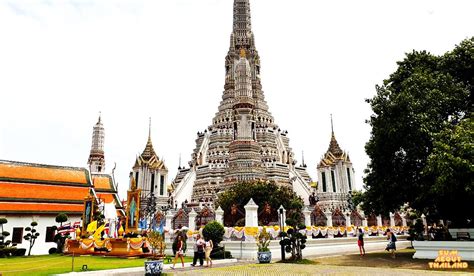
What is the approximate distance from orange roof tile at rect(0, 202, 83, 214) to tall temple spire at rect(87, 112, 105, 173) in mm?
26317

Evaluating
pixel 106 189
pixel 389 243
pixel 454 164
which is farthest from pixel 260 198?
pixel 454 164

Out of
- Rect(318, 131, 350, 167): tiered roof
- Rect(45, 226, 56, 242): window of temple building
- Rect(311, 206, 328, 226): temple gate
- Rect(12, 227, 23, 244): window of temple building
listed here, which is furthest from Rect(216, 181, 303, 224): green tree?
Rect(318, 131, 350, 167): tiered roof

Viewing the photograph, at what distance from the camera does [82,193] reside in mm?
33125

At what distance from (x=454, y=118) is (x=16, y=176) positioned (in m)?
32.2

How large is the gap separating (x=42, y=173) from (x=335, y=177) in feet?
144

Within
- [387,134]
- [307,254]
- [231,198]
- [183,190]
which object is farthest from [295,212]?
[183,190]

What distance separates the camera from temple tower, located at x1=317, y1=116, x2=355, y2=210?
58.4m

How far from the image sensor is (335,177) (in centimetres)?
6038

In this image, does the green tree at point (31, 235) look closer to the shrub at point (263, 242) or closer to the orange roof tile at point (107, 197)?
the orange roof tile at point (107, 197)

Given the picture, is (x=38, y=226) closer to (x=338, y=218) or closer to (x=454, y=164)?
(x=338, y=218)

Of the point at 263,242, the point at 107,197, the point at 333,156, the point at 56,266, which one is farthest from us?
the point at 333,156

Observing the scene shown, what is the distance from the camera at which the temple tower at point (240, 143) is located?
4941cm

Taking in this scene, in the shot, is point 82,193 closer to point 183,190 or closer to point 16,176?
point 16,176

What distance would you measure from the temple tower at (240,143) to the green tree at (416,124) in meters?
28.7
